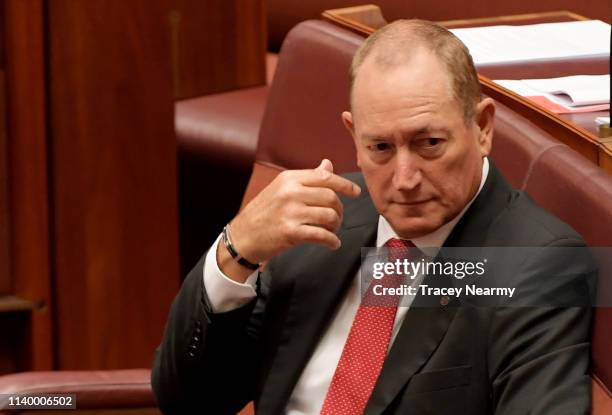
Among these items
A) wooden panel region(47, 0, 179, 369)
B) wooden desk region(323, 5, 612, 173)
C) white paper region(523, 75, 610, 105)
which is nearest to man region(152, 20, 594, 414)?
wooden desk region(323, 5, 612, 173)

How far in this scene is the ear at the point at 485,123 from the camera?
3.85 feet

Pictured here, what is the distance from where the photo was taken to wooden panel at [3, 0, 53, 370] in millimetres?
1734

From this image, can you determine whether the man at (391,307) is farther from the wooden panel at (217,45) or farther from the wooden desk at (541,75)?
the wooden panel at (217,45)

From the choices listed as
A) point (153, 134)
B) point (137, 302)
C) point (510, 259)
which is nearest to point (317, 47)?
point (153, 134)

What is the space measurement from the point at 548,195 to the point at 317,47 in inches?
22.2

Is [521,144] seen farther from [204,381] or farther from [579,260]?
[204,381]

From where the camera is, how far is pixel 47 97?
1786 millimetres

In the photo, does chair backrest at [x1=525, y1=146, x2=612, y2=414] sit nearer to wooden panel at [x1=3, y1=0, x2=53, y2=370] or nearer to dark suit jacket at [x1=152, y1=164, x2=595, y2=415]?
dark suit jacket at [x1=152, y1=164, x2=595, y2=415]

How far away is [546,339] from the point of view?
1.06 metres

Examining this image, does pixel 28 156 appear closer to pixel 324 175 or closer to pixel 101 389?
pixel 101 389

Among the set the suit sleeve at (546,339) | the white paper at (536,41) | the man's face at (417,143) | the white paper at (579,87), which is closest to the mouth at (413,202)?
the man's face at (417,143)

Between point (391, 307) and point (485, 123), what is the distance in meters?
0.19

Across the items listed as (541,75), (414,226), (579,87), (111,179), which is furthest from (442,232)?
(111,179)

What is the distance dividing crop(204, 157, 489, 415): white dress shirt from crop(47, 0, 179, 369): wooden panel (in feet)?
1.93
